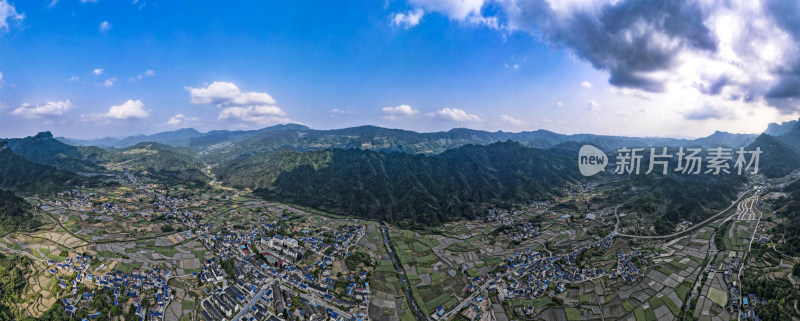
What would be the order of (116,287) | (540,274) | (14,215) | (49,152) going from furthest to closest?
(49,152), (14,215), (540,274), (116,287)

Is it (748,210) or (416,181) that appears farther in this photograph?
(416,181)

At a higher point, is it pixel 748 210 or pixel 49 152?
pixel 49 152

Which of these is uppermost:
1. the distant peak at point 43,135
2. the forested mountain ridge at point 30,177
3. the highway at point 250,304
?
the distant peak at point 43,135

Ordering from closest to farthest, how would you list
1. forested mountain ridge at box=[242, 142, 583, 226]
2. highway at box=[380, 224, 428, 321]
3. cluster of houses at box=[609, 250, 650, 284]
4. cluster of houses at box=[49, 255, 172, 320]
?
cluster of houses at box=[49, 255, 172, 320]
highway at box=[380, 224, 428, 321]
cluster of houses at box=[609, 250, 650, 284]
forested mountain ridge at box=[242, 142, 583, 226]

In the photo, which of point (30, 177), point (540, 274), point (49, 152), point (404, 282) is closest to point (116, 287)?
point (404, 282)

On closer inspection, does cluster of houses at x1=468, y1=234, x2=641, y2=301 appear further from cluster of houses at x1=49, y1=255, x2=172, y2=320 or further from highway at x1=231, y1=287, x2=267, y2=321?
cluster of houses at x1=49, y1=255, x2=172, y2=320

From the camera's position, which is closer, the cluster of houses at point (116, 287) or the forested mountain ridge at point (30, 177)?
the cluster of houses at point (116, 287)

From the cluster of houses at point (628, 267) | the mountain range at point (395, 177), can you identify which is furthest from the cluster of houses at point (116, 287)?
the cluster of houses at point (628, 267)

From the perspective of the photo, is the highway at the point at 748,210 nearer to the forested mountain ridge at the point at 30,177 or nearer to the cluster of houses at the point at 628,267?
the cluster of houses at the point at 628,267

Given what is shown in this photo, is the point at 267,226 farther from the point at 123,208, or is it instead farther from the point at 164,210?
the point at 123,208

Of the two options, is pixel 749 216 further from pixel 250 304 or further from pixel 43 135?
pixel 43 135

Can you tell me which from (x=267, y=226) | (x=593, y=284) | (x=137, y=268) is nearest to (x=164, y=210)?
(x=267, y=226)

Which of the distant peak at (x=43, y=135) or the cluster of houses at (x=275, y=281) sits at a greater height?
the distant peak at (x=43, y=135)

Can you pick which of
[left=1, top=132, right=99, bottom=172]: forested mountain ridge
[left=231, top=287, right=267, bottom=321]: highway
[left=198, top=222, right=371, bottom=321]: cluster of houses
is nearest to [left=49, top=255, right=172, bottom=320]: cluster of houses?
[left=198, top=222, right=371, bottom=321]: cluster of houses
